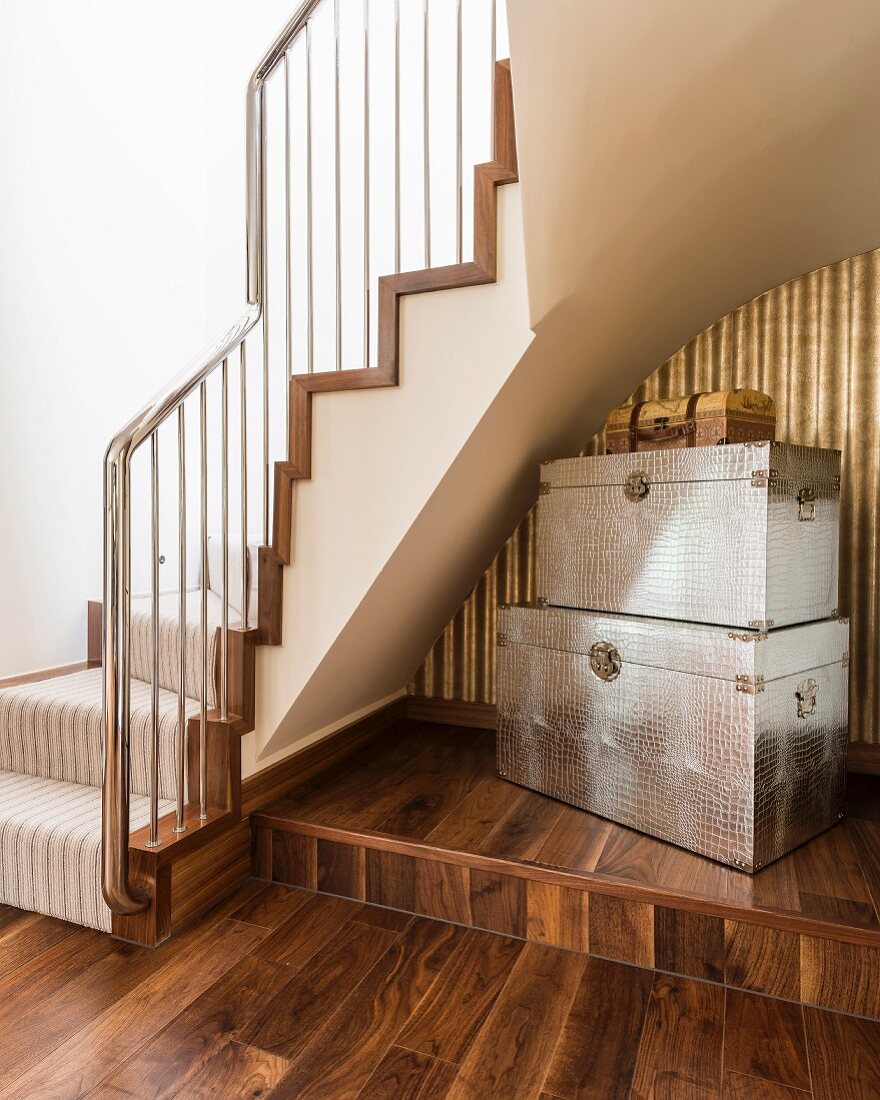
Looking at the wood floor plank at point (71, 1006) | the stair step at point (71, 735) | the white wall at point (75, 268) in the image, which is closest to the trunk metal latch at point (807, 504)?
the stair step at point (71, 735)

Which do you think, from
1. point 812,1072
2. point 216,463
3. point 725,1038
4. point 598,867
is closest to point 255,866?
point 598,867

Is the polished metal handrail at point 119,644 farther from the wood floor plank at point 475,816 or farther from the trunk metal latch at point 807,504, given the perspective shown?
the trunk metal latch at point 807,504

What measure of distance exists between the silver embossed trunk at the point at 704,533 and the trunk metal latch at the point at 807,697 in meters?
0.14

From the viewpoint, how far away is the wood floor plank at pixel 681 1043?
1.10 metres

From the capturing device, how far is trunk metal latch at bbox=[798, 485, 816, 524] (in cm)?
158

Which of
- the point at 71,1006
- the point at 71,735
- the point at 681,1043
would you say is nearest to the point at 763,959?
the point at 681,1043

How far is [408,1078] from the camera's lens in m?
1.13

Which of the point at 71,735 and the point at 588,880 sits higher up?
the point at 71,735

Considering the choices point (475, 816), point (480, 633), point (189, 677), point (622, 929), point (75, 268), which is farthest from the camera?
point (480, 633)

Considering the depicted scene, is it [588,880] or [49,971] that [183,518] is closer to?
[49,971]

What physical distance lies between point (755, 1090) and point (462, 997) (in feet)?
1.57

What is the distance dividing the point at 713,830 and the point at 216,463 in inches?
88.4

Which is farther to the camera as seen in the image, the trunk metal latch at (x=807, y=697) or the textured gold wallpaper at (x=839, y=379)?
the textured gold wallpaper at (x=839, y=379)

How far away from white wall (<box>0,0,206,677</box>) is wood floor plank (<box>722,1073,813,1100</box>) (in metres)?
2.03
